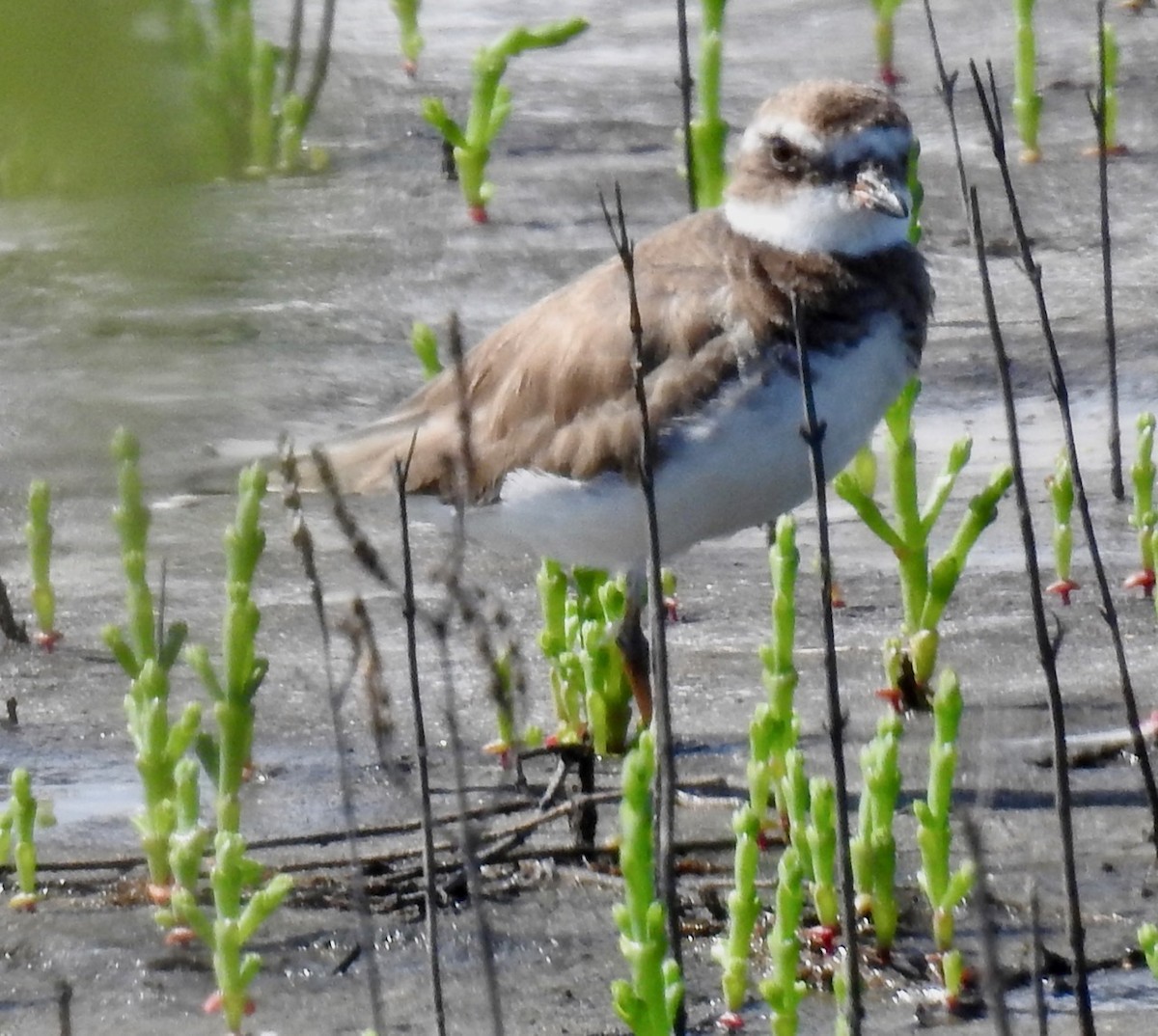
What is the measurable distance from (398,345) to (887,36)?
9.07ft

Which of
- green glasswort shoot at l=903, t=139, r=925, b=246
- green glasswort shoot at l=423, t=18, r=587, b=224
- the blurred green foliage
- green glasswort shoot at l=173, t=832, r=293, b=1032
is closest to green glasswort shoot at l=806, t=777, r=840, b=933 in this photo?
green glasswort shoot at l=173, t=832, r=293, b=1032

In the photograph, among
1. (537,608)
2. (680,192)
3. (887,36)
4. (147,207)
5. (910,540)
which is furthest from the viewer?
(887,36)

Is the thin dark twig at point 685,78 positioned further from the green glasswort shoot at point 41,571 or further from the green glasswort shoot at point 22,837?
the green glasswort shoot at point 22,837

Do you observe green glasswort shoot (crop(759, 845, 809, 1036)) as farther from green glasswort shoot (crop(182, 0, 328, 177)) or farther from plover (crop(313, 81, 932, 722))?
green glasswort shoot (crop(182, 0, 328, 177))

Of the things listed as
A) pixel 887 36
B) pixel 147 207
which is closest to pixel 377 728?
pixel 147 207

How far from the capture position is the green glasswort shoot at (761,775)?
310cm

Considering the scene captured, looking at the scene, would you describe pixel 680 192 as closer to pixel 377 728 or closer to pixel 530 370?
pixel 530 370

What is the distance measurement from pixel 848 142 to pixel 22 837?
2.30 metres

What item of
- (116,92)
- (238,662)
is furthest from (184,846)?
(116,92)

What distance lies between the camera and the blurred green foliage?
3.36 feet

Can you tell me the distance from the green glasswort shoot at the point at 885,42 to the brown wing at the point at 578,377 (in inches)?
139

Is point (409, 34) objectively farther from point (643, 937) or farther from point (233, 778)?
point (643, 937)

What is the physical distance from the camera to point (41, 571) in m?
4.89

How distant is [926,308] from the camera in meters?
4.77
